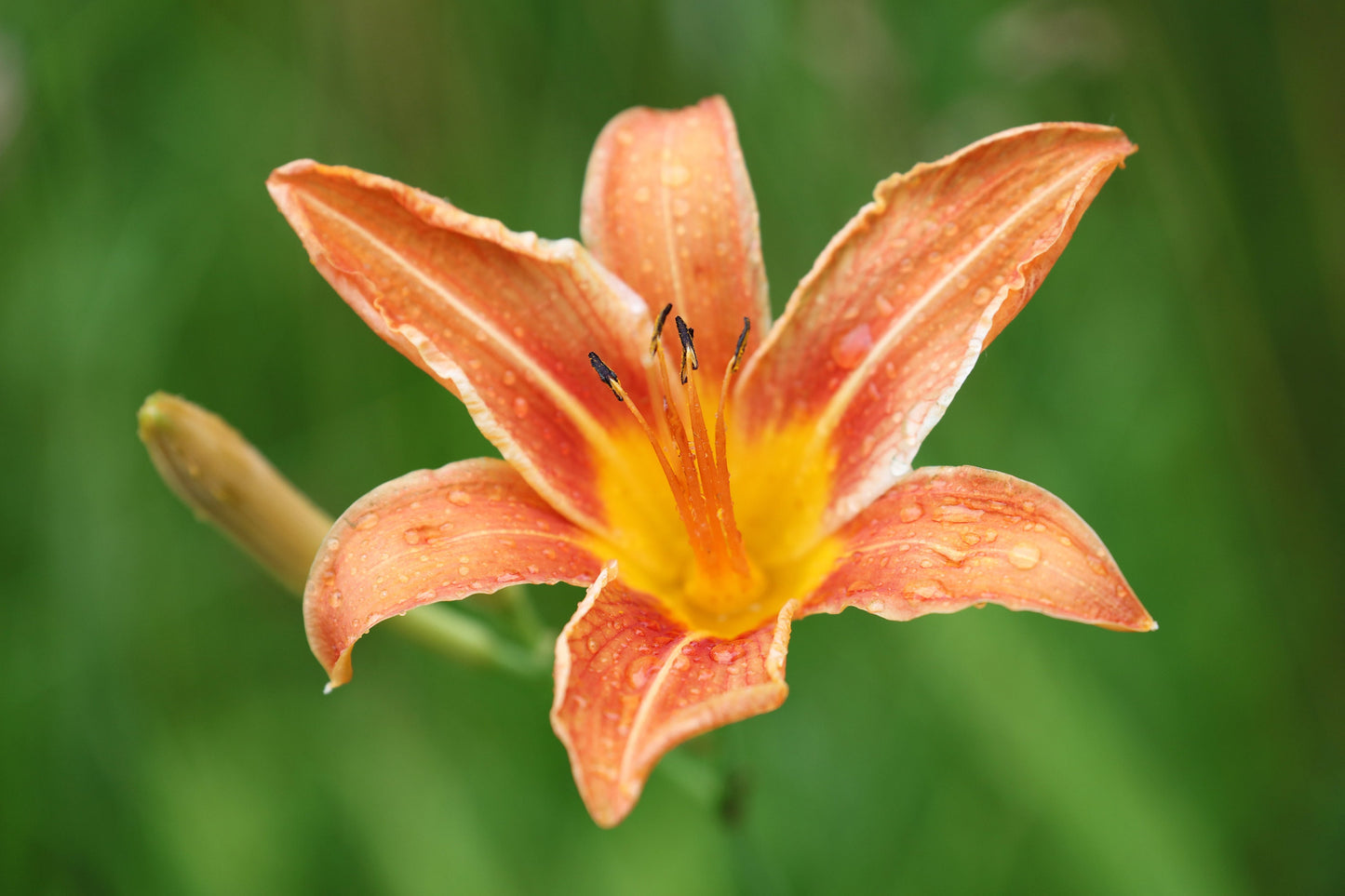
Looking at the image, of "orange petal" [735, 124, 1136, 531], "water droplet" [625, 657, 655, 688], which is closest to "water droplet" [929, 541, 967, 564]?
"orange petal" [735, 124, 1136, 531]

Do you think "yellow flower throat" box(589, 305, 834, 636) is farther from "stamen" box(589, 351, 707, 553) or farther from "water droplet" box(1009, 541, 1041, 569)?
"water droplet" box(1009, 541, 1041, 569)

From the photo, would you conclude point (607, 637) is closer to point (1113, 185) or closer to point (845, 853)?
point (845, 853)

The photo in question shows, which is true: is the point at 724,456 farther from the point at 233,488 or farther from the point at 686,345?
the point at 233,488

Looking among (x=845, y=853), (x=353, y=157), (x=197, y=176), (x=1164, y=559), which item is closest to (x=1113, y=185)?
(x=1164, y=559)

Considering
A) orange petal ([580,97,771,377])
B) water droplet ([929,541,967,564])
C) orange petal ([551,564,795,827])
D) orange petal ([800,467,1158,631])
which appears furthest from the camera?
orange petal ([580,97,771,377])

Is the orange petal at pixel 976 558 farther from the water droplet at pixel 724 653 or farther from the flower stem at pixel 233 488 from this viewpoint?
the flower stem at pixel 233 488

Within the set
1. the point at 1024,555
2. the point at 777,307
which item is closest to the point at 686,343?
the point at 1024,555

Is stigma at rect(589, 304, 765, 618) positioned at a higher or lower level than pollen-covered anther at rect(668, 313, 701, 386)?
lower
